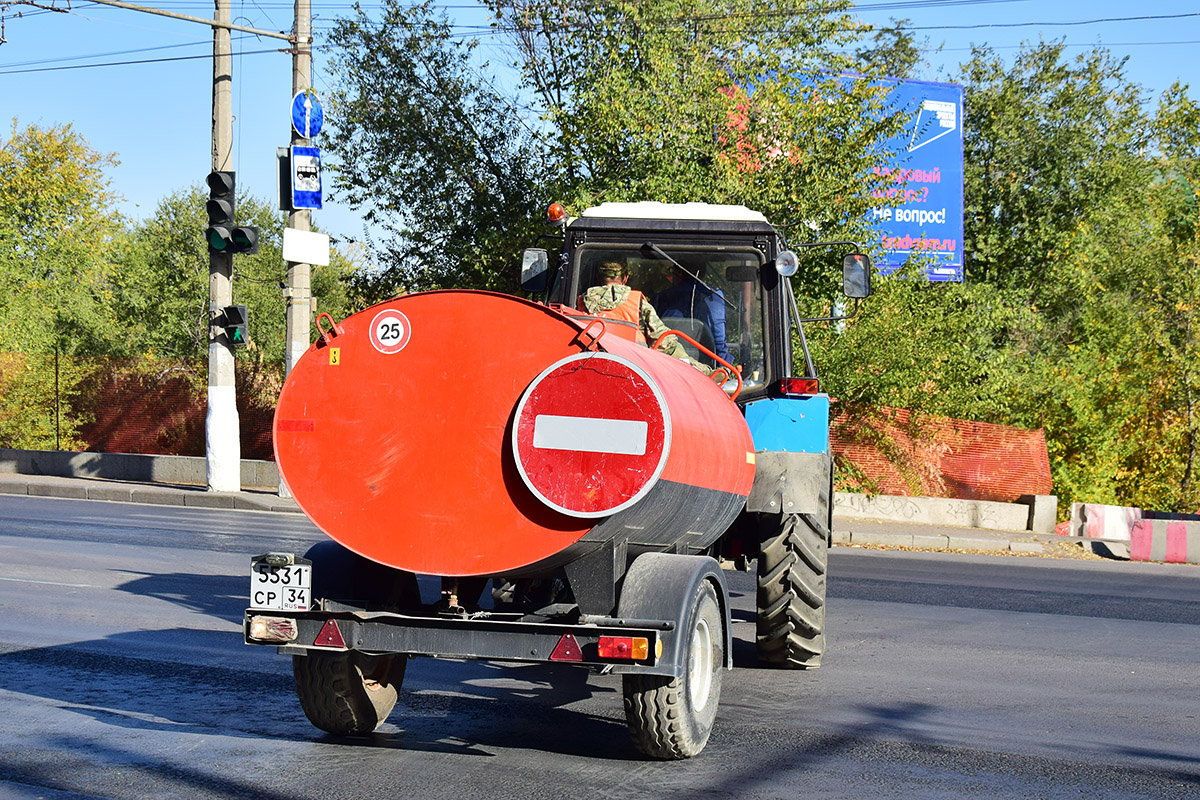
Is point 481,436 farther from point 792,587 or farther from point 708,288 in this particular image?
point 708,288

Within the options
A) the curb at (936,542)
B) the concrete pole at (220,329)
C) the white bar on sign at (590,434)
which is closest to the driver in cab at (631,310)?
the white bar on sign at (590,434)

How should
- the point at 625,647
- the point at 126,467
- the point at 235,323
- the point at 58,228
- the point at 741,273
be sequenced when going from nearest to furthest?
the point at 625,647 → the point at 741,273 → the point at 235,323 → the point at 126,467 → the point at 58,228

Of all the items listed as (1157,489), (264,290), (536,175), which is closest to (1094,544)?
(1157,489)

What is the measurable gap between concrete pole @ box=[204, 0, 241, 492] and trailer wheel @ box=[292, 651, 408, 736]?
599 inches

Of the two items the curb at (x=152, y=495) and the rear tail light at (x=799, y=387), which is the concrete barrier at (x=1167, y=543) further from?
the rear tail light at (x=799, y=387)

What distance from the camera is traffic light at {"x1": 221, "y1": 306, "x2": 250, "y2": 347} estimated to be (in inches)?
785

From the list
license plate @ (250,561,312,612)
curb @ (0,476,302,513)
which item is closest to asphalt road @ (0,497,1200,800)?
license plate @ (250,561,312,612)

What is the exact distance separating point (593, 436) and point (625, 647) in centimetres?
89

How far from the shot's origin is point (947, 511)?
21.3 metres

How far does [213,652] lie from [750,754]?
400 cm

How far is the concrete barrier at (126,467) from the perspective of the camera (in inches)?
944

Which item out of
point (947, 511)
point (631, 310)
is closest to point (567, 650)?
point (631, 310)

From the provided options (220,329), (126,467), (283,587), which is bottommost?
(126,467)

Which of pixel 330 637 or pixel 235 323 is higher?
pixel 235 323
